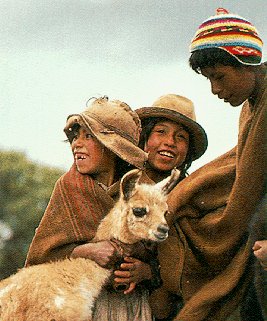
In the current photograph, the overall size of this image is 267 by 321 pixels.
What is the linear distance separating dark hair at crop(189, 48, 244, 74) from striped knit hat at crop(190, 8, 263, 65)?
Answer: 0.06 feet

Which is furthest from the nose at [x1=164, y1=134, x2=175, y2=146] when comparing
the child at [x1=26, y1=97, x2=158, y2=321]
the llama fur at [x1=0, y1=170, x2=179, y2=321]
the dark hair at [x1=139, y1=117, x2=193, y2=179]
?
the llama fur at [x1=0, y1=170, x2=179, y2=321]

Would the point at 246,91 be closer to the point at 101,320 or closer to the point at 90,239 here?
the point at 90,239

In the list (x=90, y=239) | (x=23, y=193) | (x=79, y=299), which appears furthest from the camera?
(x=23, y=193)

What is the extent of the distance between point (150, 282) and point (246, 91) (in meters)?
1.15

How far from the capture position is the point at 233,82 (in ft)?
15.6

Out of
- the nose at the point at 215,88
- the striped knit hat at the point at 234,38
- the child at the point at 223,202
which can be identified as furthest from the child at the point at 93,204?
the striped knit hat at the point at 234,38

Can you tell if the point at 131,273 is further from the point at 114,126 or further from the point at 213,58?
the point at 213,58

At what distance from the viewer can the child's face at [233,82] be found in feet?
15.5

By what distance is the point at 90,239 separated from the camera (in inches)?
182

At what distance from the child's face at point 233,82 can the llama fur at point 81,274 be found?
1.83 ft

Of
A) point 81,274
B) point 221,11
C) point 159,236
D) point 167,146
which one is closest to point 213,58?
point 221,11

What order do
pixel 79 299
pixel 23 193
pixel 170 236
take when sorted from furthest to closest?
pixel 23 193, pixel 170 236, pixel 79 299

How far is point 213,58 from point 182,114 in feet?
1.65

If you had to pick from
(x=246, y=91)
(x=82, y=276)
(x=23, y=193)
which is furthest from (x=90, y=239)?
(x=23, y=193)
